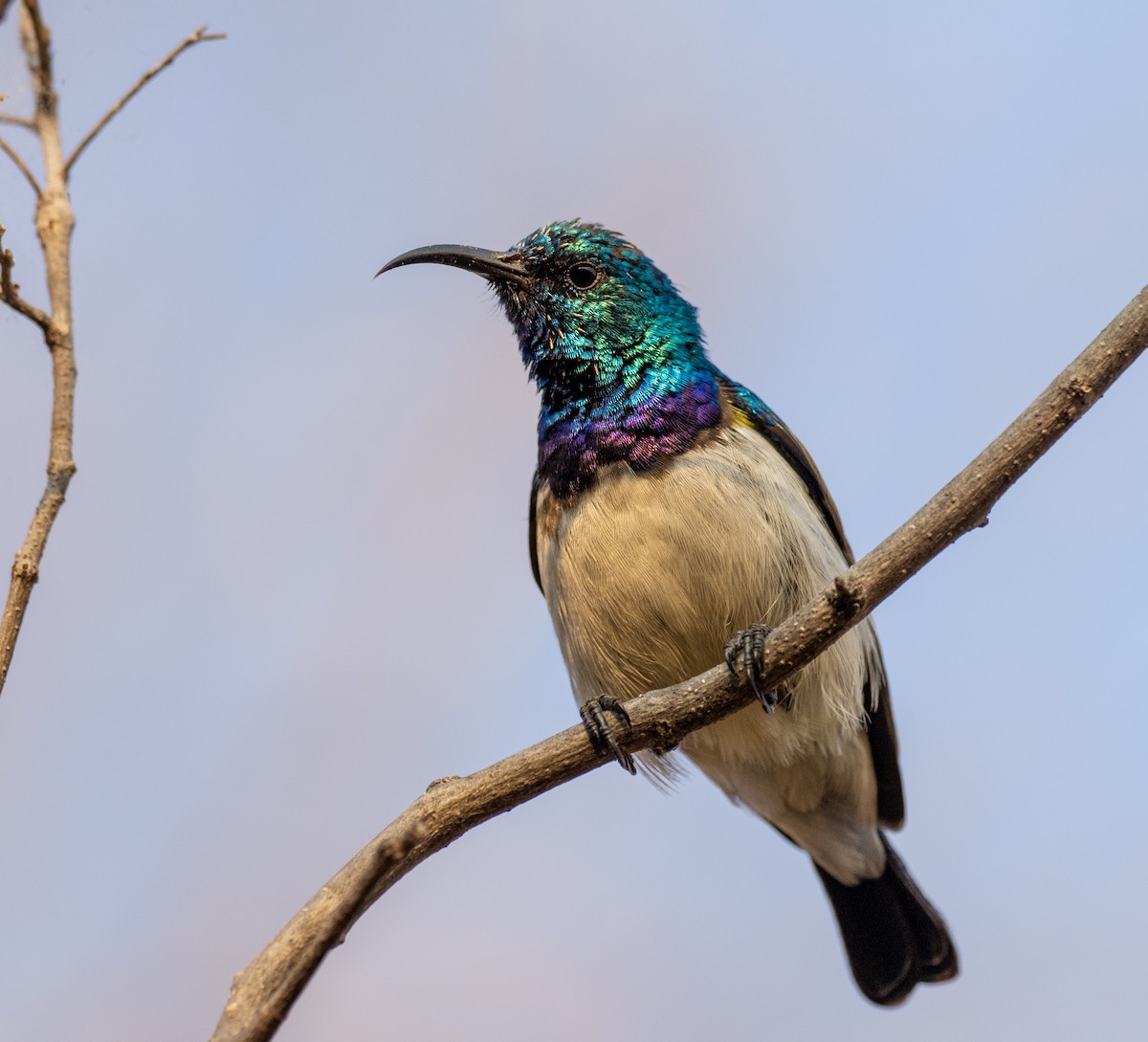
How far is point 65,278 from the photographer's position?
3342 mm

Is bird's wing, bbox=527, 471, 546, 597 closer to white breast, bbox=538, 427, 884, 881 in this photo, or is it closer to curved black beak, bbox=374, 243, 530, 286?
white breast, bbox=538, 427, 884, 881

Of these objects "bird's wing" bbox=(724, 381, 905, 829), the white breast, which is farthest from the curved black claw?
"bird's wing" bbox=(724, 381, 905, 829)

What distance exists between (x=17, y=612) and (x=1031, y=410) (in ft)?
9.23

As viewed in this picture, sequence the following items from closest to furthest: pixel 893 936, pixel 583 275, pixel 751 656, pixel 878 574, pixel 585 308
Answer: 1. pixel 878 574
2. pixel 751 656
3. pixel 585 308
4. pixel 583 275
5. pixel 893 936

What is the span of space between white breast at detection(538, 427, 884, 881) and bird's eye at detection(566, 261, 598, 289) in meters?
1.08

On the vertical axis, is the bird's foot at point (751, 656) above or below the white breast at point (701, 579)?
below

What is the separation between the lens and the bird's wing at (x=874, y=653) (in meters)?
6.34

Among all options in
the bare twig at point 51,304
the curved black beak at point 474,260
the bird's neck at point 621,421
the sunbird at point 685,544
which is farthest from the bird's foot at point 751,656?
the curved black beak at point 474,260

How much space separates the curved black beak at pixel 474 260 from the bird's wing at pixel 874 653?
1.18m

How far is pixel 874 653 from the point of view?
6453 mm

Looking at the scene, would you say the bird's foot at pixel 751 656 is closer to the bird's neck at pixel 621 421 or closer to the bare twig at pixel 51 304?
the bird's neck at pixel 621 421

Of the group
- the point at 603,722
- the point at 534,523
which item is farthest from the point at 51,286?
the point at 534,523

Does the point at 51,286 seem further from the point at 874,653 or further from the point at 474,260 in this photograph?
the point at 874,653

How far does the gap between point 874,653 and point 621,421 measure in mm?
1695
